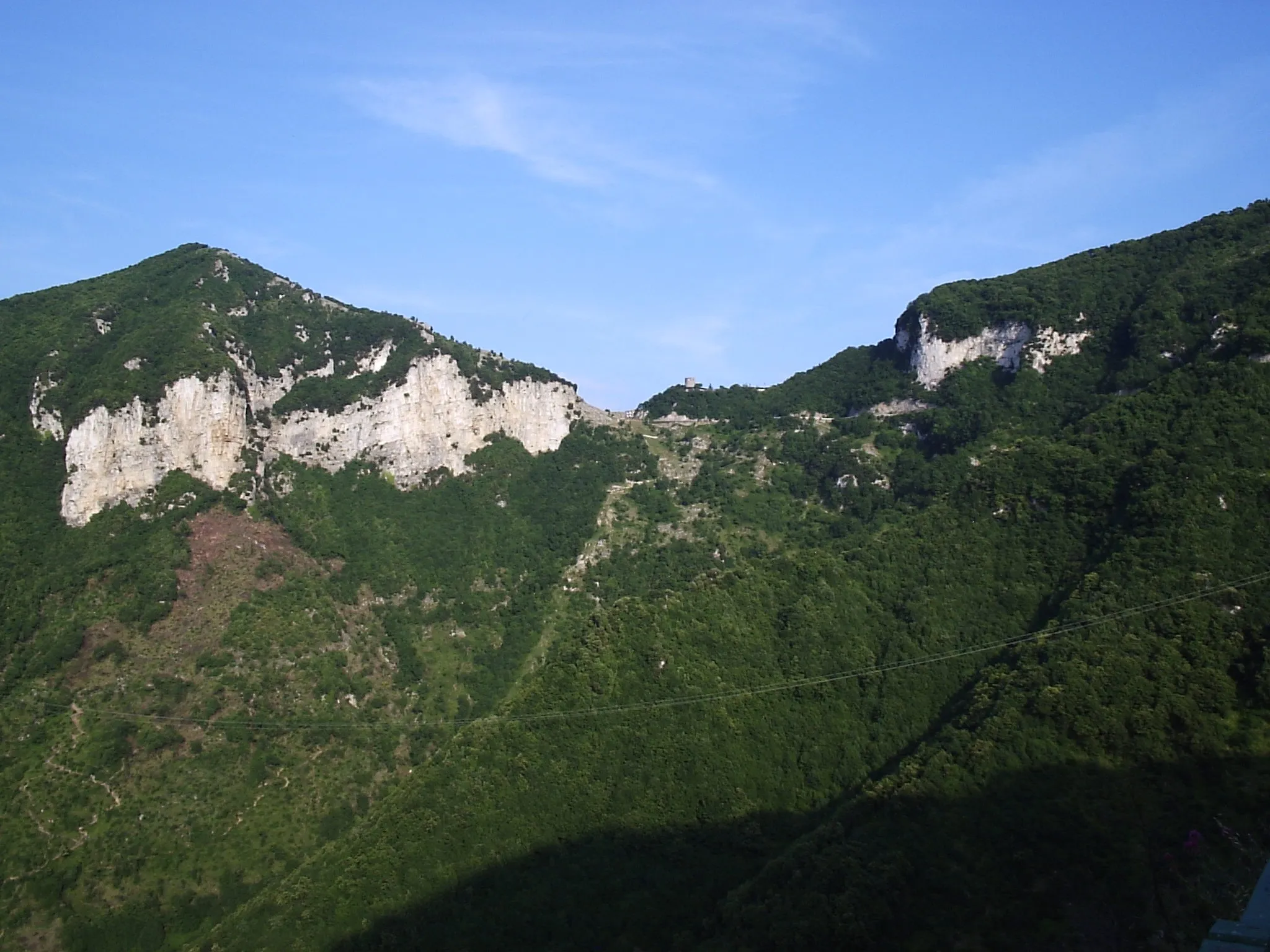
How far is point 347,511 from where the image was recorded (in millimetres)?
91688

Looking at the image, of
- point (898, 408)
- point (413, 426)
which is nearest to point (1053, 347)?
point (898, 408)

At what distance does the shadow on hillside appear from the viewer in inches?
1411

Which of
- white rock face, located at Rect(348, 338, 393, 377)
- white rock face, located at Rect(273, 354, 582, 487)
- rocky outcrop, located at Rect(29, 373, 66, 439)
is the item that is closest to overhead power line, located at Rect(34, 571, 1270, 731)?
rocky outcrop, located at Rect(29, 373, 66, 439)

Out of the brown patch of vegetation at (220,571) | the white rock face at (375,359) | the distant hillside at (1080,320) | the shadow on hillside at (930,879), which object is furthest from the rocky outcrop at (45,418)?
the distant hillside at (1080,320)

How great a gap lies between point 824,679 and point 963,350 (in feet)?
183

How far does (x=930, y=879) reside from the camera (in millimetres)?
39031

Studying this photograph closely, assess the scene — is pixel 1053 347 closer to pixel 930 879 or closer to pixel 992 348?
pixel 992 348

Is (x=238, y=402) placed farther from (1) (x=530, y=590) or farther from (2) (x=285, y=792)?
(2) (x=285, y=792)

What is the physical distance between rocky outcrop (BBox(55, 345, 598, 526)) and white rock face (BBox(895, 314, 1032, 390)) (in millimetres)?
34042

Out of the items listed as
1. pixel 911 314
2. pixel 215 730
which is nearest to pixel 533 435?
pixel 911 314

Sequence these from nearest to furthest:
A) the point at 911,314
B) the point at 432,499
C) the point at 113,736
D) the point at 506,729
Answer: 1. the point at 506,729
2. the point at 113,736
3. the point at 432,499
4. the point at 911,314

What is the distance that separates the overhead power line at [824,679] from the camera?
48.8m

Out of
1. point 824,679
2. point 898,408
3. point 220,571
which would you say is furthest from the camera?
point 898,408

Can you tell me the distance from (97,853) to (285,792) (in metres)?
10.2
